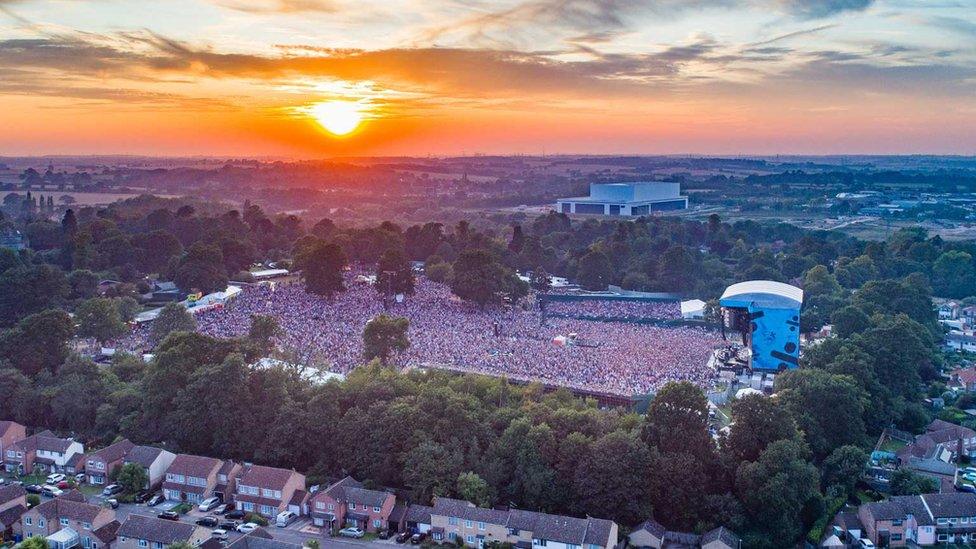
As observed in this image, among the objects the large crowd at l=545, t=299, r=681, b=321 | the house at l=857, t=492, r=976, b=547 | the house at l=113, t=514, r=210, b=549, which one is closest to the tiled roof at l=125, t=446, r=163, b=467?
the house at l=113, t=514, r=210, b=549

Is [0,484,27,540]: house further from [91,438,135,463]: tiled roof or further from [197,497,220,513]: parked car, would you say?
[197,497,220,513]: parked car

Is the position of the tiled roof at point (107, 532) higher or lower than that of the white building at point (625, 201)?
lower

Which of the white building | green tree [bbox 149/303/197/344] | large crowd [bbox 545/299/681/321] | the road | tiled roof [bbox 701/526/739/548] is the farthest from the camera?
the white building

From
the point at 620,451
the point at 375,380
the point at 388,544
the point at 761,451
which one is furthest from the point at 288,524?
the point at 761,451

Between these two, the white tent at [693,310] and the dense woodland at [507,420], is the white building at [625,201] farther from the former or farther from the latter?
the dense woodland at [507,420]

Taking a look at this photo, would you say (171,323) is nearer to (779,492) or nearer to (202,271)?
(202,271)

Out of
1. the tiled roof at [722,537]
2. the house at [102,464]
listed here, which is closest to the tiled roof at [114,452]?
the house at [102,464]
